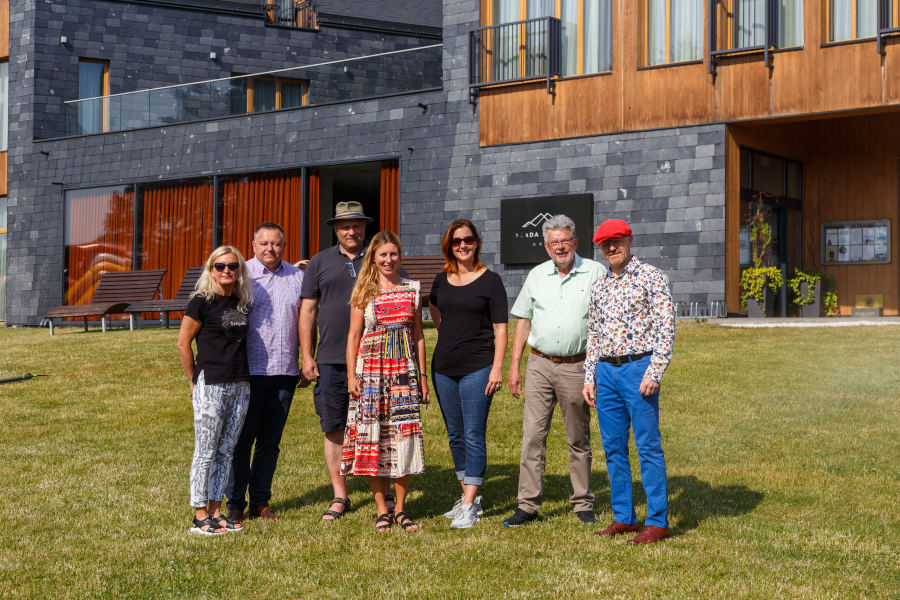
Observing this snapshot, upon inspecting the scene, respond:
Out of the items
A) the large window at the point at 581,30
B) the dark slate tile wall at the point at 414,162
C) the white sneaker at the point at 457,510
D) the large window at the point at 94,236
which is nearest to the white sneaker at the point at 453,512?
the white sneaker at the point at 457,510

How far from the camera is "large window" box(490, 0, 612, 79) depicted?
1850 cm

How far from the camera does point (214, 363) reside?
6.28 m

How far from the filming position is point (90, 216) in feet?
82.1

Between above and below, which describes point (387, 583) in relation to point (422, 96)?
below

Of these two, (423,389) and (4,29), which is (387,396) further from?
(4,29)

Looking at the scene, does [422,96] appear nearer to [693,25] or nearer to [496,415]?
[693,25]

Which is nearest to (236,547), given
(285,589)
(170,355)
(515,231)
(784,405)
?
(285,589)

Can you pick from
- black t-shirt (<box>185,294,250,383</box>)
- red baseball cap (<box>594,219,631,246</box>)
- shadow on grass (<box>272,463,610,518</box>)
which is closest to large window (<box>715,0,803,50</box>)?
shadow on grass (<box>272,463,610,518</box>)

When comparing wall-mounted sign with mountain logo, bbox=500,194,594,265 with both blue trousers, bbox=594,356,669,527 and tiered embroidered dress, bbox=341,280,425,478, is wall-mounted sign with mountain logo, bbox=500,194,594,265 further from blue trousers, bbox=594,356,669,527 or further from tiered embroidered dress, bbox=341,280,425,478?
blue trousers, bbox=594,356,669,527

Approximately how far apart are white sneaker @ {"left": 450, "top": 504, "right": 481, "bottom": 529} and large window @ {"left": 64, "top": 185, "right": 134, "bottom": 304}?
19.6m

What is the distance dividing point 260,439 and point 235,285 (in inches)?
41.4

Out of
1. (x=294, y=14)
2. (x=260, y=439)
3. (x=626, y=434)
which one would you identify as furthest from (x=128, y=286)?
(x=626, y=434)

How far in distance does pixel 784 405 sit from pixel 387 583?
6.42m

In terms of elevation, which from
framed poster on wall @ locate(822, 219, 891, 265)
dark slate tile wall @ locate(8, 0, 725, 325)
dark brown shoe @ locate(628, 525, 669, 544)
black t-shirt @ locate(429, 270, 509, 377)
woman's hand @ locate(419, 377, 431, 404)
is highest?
dark slate tile wall @ locate(8, 0, 725, 325)
